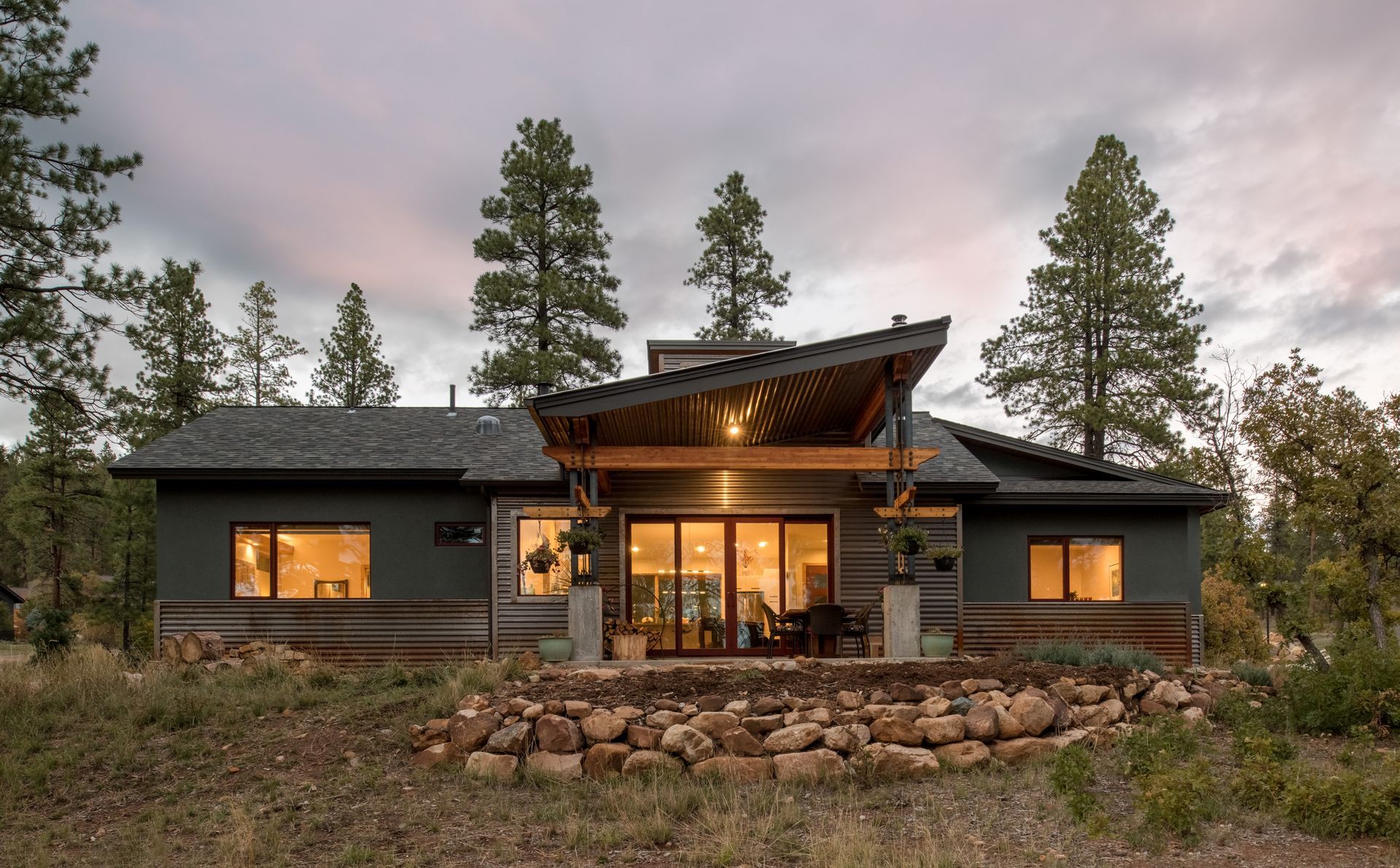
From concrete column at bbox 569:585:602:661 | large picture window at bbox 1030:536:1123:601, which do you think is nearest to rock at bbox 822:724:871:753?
concrete column at bbox 569:585:602:661

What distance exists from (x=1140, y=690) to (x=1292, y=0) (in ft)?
26.5

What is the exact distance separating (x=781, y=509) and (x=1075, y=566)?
4.54 metres

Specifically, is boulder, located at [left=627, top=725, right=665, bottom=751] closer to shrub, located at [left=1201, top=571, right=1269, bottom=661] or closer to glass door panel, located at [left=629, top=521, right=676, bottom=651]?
glass door panel, located at [left=629, top=521, right=676, bottom=651]

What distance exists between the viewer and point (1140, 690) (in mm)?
8797

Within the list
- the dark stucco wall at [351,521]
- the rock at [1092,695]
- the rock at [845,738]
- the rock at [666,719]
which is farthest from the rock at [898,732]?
the dark stucco wall at [351,521]

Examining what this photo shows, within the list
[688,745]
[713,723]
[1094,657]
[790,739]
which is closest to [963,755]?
[790,739]

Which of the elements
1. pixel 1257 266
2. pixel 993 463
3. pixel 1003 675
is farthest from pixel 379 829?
pixel 1257 266

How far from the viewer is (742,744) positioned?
23.9 feet

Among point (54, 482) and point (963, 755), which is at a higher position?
point (54, 482)

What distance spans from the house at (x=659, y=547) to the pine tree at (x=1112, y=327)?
947 cm

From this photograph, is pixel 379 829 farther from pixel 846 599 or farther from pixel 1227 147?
pixel 1227 147

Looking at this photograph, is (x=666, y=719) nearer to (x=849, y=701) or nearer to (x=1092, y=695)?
(x=849, y=701)

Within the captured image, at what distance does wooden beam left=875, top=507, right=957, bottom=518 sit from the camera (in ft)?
34.8

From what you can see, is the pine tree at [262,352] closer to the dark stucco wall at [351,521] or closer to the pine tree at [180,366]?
the pine tree at [180,366]
